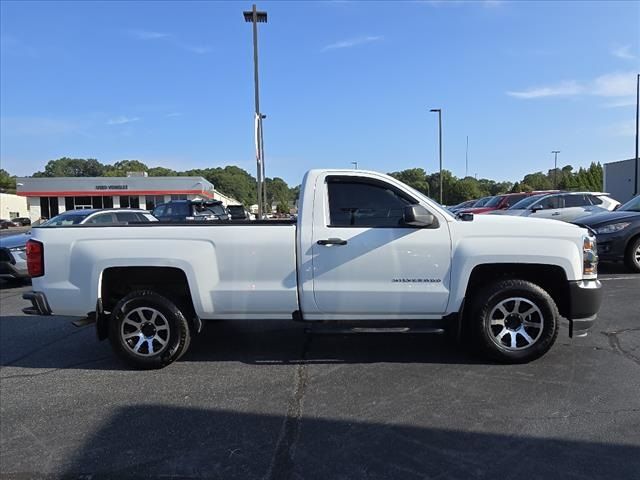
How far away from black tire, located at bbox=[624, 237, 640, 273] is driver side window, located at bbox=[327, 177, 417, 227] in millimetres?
7137

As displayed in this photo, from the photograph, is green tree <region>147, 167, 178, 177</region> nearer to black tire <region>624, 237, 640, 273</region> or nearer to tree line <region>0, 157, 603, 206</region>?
tree line <region>0, 157, 603, 206</region>

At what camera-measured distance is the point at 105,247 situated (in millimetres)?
4719

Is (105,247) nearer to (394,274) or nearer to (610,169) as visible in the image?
(394,274)

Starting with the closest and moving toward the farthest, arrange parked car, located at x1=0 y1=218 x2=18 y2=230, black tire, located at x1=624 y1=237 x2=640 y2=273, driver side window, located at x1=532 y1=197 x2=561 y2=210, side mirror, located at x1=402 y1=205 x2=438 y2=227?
1. side mirror, located at x1=402 y1=205 x2=438 y2=227
2. black tire, located at x1=624 y1=237 x2=640 y2=273
3. driver side window, located at x1=532 y1=197 x2=561 y2=210
4. parked car, located at x1=0 y1=218 x2=18 y2=230

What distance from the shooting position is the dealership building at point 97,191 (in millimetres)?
55312

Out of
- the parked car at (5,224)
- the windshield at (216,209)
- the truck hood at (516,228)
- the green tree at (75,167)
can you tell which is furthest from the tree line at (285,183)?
the parked car at (5,224)

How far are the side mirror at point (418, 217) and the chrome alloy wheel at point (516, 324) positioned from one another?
1.05m

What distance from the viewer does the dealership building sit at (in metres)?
55.3

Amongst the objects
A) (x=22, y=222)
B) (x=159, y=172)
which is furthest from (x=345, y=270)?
(x=159, y=172)

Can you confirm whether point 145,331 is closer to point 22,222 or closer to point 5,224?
point 5,224

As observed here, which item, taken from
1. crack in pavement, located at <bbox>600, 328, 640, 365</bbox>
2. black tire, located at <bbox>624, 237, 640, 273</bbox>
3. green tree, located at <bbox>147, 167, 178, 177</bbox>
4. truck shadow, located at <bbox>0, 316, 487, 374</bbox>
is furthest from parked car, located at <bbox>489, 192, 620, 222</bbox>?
green tree, located at <bbox>147, 167, 178, 177</bbox>

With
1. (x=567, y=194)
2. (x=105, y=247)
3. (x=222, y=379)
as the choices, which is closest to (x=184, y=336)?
(x=222, y=379)

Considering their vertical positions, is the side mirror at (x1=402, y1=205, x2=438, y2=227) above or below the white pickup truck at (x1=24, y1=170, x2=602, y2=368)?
above

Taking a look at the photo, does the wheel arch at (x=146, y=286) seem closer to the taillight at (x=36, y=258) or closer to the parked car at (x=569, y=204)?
the taillight at (x=36, y=258)
